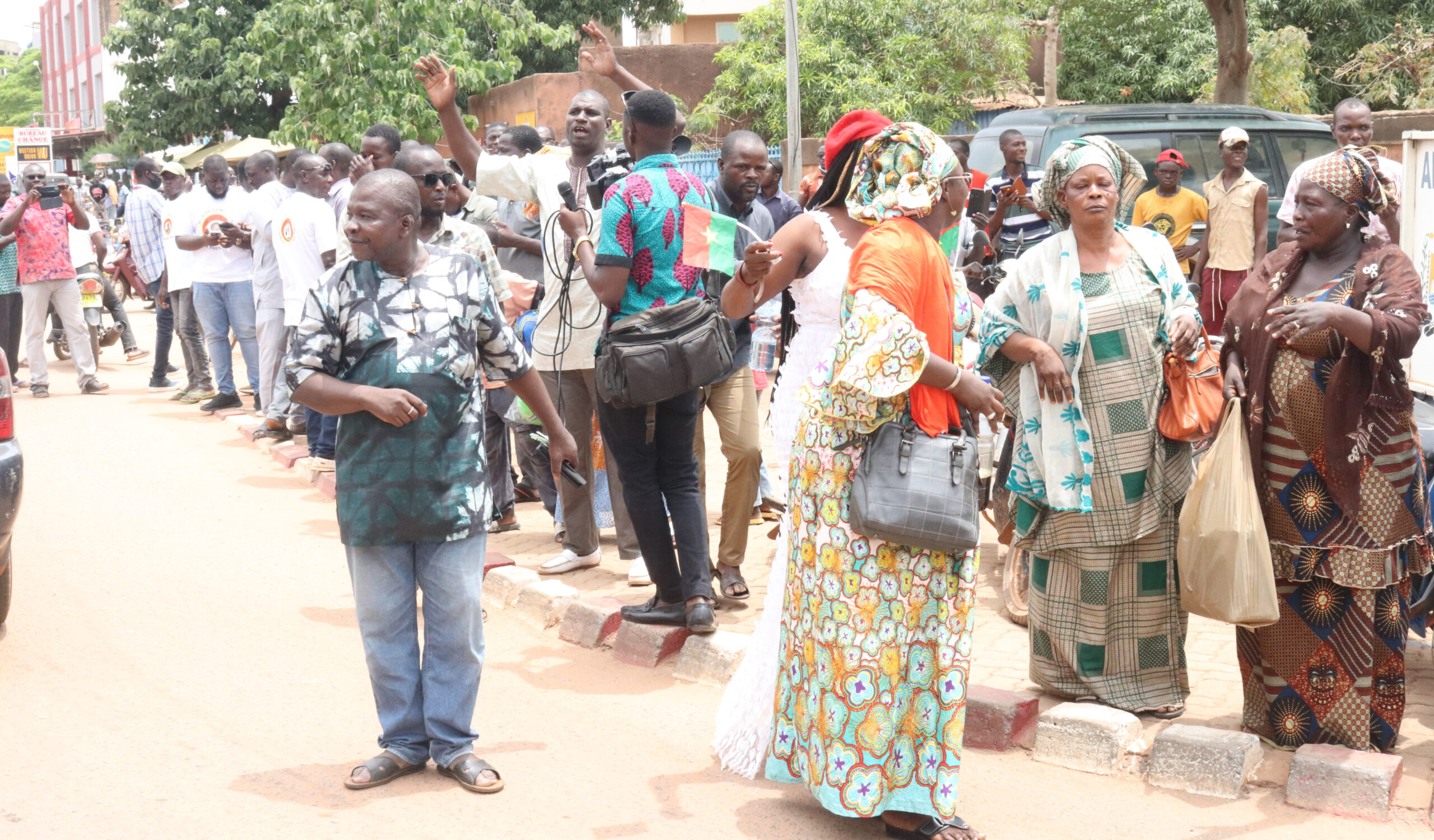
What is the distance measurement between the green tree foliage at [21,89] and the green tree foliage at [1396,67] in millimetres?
68505

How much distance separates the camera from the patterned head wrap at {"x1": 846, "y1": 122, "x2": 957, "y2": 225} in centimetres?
373

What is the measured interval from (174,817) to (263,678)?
1374 millimetres

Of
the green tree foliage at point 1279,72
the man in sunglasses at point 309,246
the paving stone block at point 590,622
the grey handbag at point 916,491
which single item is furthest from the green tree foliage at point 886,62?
the grey handbag at point 916,491

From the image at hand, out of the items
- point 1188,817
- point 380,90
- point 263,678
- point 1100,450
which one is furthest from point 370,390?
point 380,90

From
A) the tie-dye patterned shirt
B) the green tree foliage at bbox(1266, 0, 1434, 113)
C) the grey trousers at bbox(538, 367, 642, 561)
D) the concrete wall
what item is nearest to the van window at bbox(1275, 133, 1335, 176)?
the grey trousers at bbox(538, 367, 642, 561)

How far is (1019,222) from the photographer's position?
10148 millimetres

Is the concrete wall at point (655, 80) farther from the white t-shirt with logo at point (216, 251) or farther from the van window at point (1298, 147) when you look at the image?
the van window at point (1298, 147)

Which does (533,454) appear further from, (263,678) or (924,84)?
(924,84)

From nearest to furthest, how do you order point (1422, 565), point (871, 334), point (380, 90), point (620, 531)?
1. point (871, 334)
2. point (1422, 565)
3. point (620, 531)
4. point (380, 90)

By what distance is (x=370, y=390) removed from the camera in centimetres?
383

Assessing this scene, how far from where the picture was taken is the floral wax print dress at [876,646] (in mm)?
3680

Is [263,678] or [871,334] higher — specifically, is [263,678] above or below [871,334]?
below

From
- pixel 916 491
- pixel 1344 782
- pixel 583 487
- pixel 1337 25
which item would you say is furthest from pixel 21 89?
pixel 1344 782

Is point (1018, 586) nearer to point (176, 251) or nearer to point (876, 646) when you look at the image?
point (876, 646)
